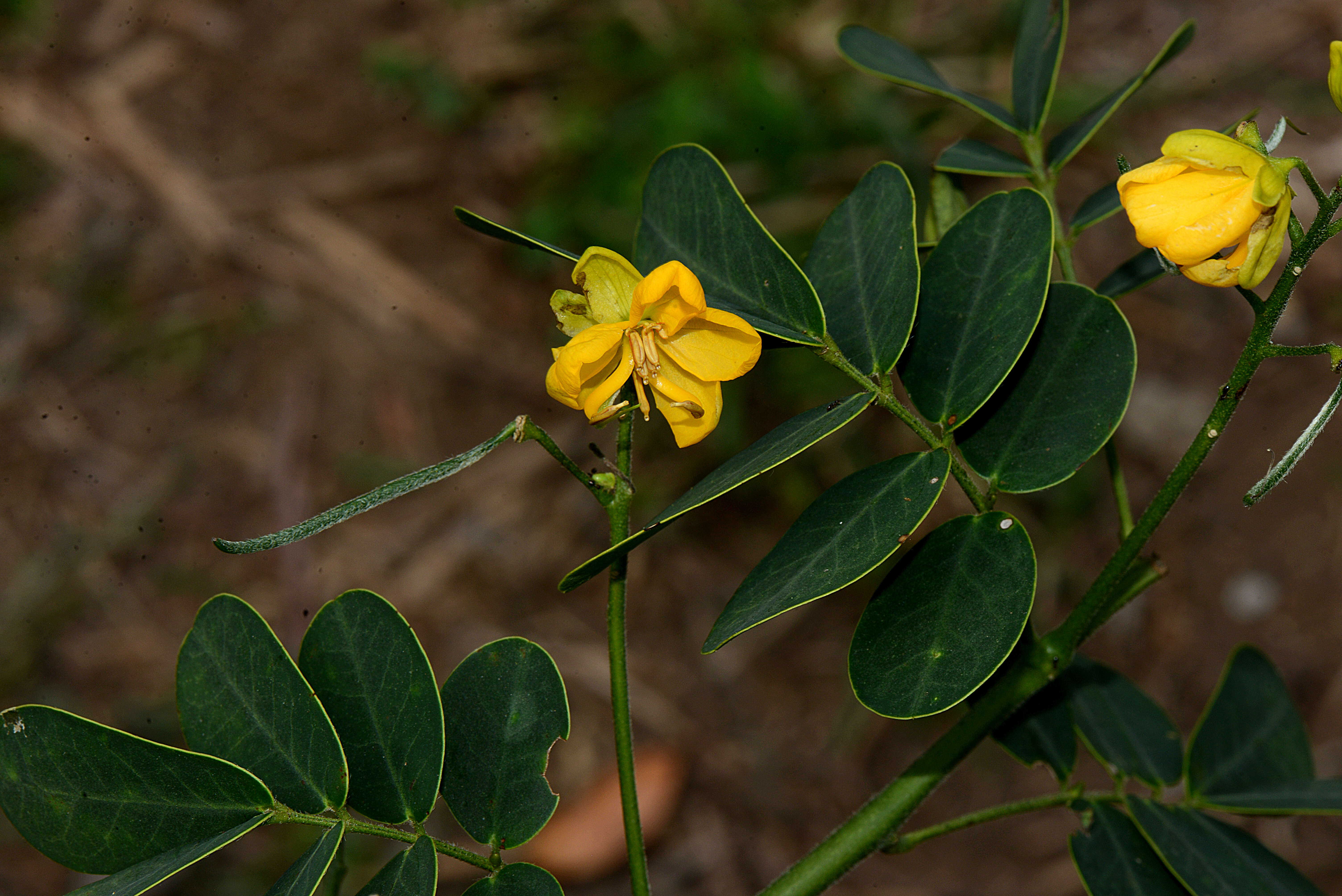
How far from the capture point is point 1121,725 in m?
1.72

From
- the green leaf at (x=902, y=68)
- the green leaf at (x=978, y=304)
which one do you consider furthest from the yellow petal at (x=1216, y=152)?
the green leaf at (x=902, y=68)

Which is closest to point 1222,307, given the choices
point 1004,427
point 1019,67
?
point 1019,67

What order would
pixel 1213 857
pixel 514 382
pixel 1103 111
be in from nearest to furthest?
pixel 1213 857 → pixel 1103 111 → pixel 514 382

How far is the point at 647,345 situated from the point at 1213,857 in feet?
3.41

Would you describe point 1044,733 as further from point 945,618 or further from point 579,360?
point 579,360

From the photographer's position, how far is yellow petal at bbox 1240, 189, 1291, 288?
3.40ft

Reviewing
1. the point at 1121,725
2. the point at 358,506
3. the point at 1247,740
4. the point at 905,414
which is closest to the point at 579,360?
the point at 358,506

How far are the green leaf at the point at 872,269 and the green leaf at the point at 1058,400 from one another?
0.53 ft

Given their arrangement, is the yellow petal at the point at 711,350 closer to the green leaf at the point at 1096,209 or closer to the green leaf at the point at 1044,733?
the green leaf at the point at 1096,209

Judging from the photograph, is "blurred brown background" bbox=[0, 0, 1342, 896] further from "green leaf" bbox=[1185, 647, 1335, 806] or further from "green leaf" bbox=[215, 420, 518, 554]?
"green leaf" bbox=[215, 420, 518, 554]

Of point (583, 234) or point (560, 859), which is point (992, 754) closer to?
point (560, 859)

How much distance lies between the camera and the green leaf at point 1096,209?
151 cm

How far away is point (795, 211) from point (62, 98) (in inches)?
101

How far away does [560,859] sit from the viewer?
122 inches
